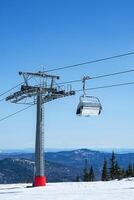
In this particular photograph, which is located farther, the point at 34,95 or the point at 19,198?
the point at 34,95

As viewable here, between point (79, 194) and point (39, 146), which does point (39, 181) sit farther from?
point (79, 194)

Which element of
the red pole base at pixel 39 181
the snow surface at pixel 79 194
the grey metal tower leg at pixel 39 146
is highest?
the grey metal tower leg at pixel 39 146

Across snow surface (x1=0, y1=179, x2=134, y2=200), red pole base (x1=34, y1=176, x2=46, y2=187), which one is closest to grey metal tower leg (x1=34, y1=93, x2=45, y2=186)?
red pole base (x1=34, y1=176, x2=46, y2=187)

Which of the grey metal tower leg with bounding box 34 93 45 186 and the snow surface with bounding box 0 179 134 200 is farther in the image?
the grey metal tower leg with bounding box 34 93 45 186

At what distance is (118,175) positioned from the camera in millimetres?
135000

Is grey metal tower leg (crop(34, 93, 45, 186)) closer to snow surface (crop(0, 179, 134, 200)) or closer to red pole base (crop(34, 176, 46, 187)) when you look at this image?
red pole base (crop(34, 176, 46, 187))

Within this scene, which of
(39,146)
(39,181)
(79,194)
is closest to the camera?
(79,194)

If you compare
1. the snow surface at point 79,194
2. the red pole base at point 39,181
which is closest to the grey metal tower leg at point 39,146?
the red pole base at point 39,181

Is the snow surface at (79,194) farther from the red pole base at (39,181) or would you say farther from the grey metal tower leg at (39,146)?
the grey metal tower leg at (39,146)

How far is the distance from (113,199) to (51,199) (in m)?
3.73

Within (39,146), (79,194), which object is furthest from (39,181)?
(79,194)

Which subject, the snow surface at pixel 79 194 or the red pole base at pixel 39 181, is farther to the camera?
the red pole base at pixel 39 181

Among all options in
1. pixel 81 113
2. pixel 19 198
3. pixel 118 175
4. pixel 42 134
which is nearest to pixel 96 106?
pixel 81 113

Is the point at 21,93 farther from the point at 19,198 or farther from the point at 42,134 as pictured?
the point at 19,198
